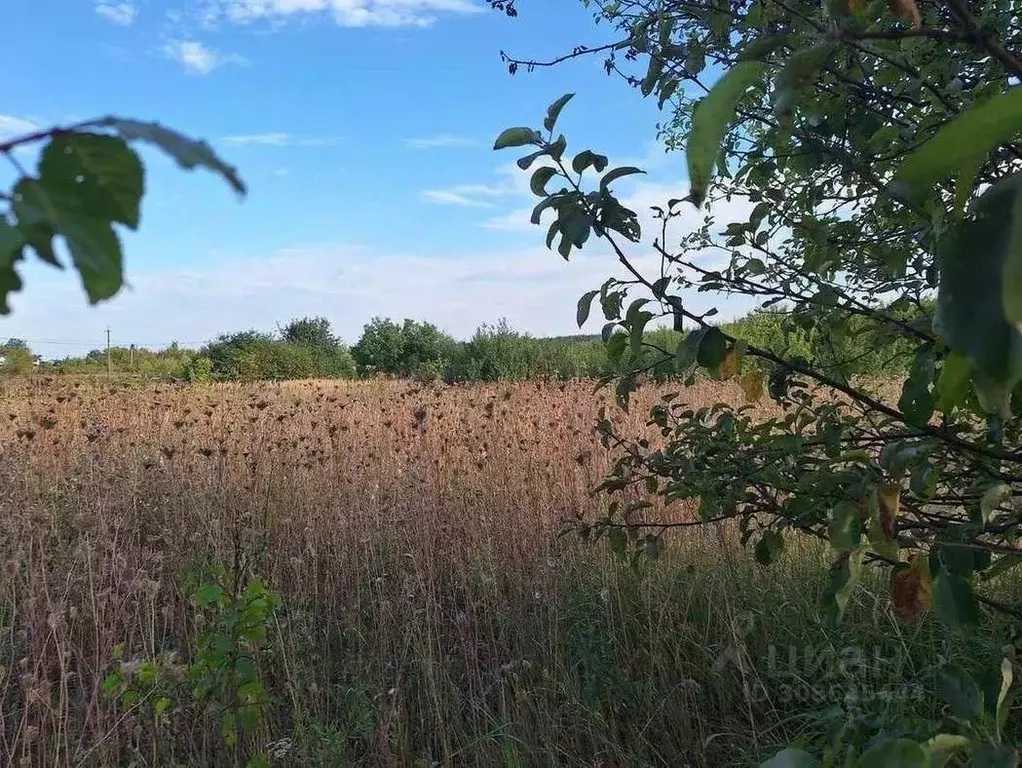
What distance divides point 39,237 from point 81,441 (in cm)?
505

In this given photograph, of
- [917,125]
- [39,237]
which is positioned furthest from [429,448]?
[39,237]

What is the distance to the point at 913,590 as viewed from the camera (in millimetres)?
907

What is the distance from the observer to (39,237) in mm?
338

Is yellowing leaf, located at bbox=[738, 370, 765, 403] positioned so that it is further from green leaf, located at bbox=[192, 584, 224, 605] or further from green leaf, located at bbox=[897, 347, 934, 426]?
green leaf, located at bbox=[192, 584, 224, 605]

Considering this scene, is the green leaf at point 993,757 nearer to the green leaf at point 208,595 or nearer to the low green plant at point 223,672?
the low green plant at point 223,672

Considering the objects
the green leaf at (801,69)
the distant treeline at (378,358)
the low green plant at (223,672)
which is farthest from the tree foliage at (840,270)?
the distant treeline at (378,358)

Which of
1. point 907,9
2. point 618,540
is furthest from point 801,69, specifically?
point 618,540

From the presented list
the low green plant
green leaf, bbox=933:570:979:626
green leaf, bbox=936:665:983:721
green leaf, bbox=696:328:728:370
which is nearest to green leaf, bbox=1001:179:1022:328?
green leaf, bbox=936:665:983:721

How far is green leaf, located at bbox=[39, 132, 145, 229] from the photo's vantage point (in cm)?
36

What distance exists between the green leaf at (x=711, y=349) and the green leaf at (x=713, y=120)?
64cm

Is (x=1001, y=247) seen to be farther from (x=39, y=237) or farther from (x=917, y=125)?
(x=917, y=125)

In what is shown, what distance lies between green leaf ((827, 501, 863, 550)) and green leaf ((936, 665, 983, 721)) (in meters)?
0.14

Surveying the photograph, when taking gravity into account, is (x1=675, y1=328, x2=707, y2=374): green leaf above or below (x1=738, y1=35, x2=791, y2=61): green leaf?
below

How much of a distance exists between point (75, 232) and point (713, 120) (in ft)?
1.14
